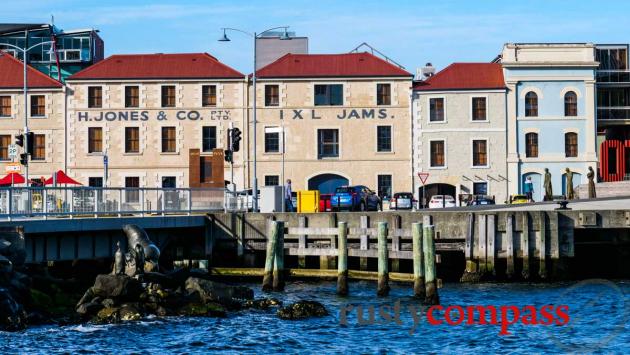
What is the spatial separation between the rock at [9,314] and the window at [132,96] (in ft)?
148

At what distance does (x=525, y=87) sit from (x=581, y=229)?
31768 millimetres

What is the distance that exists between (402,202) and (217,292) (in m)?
31.0

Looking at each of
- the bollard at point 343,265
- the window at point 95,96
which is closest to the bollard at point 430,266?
the bollard at point 343,265

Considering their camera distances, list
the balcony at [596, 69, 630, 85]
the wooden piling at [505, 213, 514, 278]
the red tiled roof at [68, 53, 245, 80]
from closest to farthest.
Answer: the wooden piling at [505, 213, 514, 278], the red tiled roof at [68, 53, 245, 80], the balcony at [596, 69, 630, 85]

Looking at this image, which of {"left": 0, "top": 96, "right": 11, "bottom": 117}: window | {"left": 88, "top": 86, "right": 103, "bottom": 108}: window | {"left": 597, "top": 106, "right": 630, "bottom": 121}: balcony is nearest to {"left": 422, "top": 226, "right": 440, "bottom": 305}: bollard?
{"left": 88, "top": 86, "right": 103, "bottom": 108}: window

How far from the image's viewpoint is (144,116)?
6962 centimetres

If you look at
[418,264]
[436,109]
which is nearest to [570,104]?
[436,109]

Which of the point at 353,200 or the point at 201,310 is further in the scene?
the point at 353,200

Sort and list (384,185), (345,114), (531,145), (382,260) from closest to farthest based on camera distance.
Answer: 1. (382,260)
2. (384,185)
3. (345,114)
4. (531,145)

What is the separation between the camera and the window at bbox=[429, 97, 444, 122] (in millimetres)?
69500

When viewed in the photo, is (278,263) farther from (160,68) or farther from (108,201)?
(160,68)

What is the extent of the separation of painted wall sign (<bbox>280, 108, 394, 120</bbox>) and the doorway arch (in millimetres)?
3608

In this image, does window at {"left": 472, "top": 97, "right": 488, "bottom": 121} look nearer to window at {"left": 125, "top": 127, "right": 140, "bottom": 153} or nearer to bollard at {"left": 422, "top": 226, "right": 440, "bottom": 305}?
window at {"left": 125, "top": 127, "right": 140, "bottom": 153}

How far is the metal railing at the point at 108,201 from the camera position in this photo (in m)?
29.6
